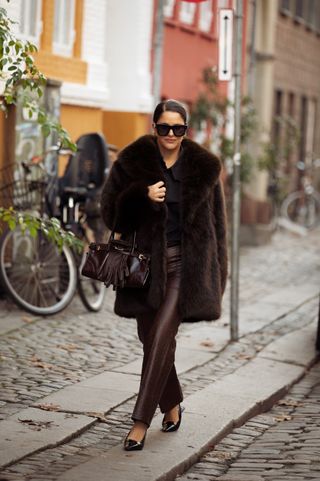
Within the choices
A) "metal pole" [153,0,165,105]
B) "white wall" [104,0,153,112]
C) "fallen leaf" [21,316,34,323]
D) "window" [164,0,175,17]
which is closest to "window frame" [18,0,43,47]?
"white wall" [104,0,153,112]

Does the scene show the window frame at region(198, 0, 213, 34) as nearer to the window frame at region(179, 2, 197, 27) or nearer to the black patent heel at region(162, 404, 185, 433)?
the window frame at region(179, 2, 197, 27)

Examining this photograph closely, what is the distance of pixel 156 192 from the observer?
7.20 metres

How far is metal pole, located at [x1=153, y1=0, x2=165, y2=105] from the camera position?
19.4 metres

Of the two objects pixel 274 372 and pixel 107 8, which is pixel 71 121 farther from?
pixel 274 372

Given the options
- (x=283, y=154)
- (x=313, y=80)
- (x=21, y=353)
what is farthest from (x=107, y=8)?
(x=313, y=80)

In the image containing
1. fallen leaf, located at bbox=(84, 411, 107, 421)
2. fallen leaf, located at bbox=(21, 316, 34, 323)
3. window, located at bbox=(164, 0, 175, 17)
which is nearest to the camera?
fallen leaf, located at bbox=(84, 411, 107, 421)

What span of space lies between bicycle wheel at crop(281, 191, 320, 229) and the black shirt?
20.7 metres

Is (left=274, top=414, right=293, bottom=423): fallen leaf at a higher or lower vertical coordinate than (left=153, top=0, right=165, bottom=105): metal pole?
lower

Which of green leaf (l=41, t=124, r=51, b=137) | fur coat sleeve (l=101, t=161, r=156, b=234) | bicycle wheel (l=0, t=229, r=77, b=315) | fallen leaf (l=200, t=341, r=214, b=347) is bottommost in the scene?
fallen leaf (l=200, t=341, r=214, b=347)

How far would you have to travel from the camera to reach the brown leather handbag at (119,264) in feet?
23.7

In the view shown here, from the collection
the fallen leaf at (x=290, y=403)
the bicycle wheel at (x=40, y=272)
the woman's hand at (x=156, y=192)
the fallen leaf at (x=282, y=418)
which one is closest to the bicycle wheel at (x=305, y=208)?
the bicycle wheel at (x=40, y=272)

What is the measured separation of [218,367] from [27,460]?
3603 mm

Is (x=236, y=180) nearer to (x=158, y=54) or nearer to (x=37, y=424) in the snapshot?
(x=37, y=424)

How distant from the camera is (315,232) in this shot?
92.7ft
